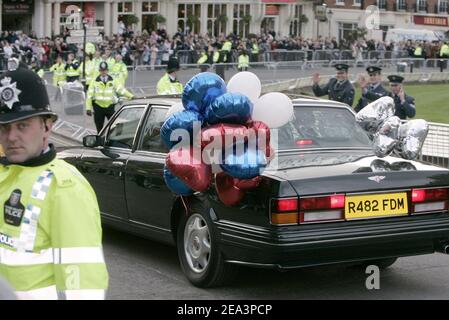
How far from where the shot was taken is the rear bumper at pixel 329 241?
6.29 m

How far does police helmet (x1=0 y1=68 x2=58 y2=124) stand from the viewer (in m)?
3.30

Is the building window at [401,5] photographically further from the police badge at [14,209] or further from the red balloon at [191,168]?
the police badge at [14,209]

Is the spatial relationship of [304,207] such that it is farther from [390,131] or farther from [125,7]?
[125,7]

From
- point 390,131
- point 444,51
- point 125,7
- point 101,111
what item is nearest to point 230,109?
point 390,131

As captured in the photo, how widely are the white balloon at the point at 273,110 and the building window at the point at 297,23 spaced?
2278 inches

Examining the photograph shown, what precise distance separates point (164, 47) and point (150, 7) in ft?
43.9

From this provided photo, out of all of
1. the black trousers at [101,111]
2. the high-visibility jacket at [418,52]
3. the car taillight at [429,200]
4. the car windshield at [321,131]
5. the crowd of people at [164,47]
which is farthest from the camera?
the high-visibility jacket at [418,52]

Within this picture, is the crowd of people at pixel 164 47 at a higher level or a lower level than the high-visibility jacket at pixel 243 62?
higher

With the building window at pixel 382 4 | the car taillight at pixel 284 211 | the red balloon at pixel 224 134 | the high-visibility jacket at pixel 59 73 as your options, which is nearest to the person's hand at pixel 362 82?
the red balloon at pixel 224 134

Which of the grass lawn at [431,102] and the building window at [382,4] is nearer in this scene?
the grass lawn at [431,102]

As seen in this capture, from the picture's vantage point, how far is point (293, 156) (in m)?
7.11

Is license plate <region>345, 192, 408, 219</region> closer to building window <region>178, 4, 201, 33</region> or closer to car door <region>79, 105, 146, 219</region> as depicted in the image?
car door <region>79, 105, 146, 219</region>

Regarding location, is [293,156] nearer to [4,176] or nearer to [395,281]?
[395,281]
